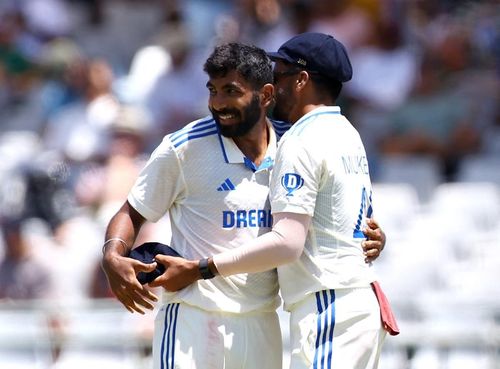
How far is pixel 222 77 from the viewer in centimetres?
544

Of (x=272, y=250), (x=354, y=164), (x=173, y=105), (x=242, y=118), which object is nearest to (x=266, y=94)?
(x=242, y=118)

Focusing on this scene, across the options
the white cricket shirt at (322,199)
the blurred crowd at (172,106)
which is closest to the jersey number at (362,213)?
the white cricket shirt at (322,199)

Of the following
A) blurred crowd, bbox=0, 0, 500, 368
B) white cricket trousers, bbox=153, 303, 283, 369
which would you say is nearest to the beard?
white cricket trousers, bbox=153, 303, 283, 369

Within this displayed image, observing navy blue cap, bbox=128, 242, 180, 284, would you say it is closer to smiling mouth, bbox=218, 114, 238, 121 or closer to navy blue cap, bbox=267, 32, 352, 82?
smiling mouth, bbox=218, 114, 238, 121

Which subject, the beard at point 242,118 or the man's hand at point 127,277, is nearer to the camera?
the man's hand at point 127,277

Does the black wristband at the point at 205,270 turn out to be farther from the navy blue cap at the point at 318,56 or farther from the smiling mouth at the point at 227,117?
the navy blue cap at the point at 318,56

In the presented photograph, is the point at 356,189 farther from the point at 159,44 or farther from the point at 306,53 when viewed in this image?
the point at 159,44

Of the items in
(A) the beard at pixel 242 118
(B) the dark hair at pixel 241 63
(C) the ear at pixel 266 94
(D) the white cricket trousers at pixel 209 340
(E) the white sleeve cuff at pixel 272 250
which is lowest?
(D) the white cricket trousers at pixel 209 340

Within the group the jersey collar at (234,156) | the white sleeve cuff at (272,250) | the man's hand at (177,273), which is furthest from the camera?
the jersey collar at (234,156)

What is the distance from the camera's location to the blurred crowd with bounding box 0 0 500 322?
34.1ft

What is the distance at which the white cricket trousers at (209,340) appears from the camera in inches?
214

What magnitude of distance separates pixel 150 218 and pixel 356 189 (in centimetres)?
82

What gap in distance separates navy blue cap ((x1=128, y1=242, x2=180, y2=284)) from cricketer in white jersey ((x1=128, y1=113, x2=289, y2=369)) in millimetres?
121

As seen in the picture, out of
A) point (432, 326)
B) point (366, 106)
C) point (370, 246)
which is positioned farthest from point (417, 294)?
point (370, 246)
